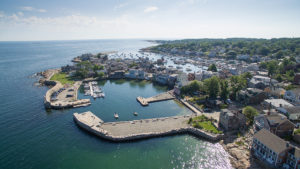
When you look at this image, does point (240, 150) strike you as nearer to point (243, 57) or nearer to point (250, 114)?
point (250, 114)

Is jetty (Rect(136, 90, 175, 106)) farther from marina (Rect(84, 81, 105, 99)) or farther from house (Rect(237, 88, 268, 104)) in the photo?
house (Rect(237, 88, 268, 104))

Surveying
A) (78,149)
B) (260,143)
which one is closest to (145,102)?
(78,149)

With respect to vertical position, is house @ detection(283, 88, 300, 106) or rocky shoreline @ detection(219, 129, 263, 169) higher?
house @ detection(283, 88, 300, 106)

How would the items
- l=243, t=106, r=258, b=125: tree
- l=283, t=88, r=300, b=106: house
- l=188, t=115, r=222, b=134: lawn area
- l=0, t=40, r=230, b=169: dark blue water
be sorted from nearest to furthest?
l=0, t=40, r=230, b=169: dark blue water, l=188, t=115, r=222, b=134: lawn area, l=243, t=106, r=258, b=125: tree, l=283, t=88, r=300, b=106: house

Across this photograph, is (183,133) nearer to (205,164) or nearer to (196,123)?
(196,123)

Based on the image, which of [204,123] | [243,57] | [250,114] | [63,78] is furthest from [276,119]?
[243,57]

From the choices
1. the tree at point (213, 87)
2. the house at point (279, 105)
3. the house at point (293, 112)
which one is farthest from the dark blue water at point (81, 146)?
the house at point (279, 105)

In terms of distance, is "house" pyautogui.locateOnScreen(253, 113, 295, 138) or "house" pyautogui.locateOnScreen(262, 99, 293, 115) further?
"house" pyautogui.locateOnScreen(262, 99, 293, 115)

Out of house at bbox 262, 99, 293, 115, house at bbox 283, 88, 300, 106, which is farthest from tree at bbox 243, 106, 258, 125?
house at bbox 283, 88, 300, 106
